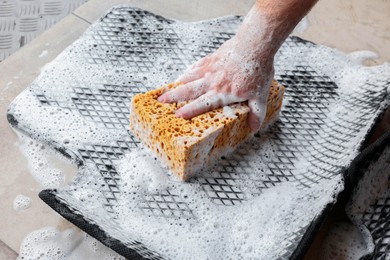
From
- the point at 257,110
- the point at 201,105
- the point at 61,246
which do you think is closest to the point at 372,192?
the point at 257,110

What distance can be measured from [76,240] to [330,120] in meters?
0.84

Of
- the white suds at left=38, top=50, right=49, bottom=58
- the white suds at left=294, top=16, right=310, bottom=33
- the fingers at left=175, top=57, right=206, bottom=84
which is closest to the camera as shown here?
the fingers at left=175, top=57, right=206, bottom=84

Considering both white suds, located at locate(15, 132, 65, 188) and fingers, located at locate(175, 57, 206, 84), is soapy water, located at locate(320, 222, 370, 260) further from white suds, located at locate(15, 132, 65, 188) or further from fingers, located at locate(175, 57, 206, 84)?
white suds, located at locate(15, 132, 65, 188)

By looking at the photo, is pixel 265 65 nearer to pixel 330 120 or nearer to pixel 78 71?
pixel 330 120

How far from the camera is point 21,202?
4.89 feet

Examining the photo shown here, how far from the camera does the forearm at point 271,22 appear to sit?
1.49m

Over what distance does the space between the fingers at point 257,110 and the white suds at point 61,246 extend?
0.51 meters

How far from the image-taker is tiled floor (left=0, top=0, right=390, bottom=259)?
1.47 m

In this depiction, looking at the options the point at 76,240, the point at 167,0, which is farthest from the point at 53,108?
the point at 167,0

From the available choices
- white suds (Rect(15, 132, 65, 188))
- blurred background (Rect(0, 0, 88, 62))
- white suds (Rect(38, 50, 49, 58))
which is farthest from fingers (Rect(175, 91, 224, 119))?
blurred background (Rect(0, 0, 88, 62))

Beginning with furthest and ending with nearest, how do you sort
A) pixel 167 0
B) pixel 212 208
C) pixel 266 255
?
pixel 167 0
pixel 212 208
pixel 266 255

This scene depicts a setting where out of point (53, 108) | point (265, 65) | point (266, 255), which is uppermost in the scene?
point (265, 65)

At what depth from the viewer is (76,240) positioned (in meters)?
1.43

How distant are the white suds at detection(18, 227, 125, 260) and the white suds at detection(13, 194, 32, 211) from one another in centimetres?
9
